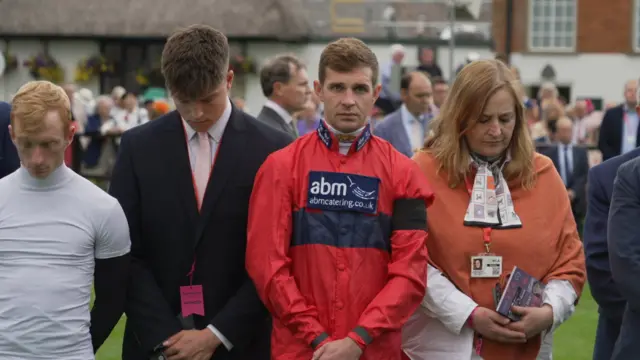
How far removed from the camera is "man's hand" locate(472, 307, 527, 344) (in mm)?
4789

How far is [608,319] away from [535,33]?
36.6 meters

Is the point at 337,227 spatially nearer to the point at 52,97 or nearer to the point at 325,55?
the point at 325,55

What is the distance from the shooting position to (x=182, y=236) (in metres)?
4.85

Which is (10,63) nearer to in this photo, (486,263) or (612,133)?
(612,133)

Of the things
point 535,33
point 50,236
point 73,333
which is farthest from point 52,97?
point 535,33

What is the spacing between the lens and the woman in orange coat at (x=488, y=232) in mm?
4844

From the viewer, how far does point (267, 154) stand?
5.01m

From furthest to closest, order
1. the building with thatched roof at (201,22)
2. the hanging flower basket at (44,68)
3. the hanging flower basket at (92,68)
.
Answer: the hanging flower basket at (92,68) < the hanging flower basket at (44,68) < the building with thatched roof at (201,22)

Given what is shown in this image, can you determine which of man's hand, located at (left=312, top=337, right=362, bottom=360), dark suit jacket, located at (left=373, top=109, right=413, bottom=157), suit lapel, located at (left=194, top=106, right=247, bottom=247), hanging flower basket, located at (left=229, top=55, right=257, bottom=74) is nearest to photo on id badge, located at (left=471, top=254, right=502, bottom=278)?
man's hand, located at (left=312, top=337, right=362, bottom=360)

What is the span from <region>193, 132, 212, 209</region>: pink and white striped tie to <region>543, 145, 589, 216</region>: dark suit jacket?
11435mm

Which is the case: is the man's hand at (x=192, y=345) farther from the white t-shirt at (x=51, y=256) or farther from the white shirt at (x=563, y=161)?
the white shirt at (x=563, y=161)

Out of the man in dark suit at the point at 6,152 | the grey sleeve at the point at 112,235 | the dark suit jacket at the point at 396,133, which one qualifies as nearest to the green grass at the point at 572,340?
the dark suit jacket at the point at 396,133

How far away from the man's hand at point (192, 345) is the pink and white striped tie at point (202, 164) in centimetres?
54

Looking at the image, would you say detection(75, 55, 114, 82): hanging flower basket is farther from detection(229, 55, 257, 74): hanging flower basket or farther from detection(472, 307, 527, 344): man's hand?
detection(472, 307, 527, 344): man's hand
